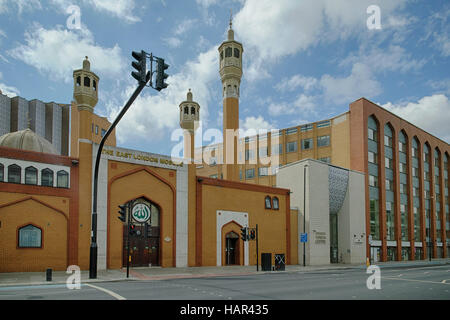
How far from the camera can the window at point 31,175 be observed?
2598 centimetres

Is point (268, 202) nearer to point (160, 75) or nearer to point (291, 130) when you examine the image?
point (291, 130)

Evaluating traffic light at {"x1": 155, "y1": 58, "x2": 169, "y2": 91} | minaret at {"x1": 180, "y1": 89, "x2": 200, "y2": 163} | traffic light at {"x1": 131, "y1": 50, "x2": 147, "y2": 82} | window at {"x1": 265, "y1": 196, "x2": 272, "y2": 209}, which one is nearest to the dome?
minaret at {"x1": 180, "y1": 89, "x2": 200, "y2": 163}

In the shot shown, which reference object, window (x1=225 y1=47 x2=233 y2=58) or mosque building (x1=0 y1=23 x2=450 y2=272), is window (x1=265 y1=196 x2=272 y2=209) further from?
window (x1=225 y1=47 x2=233 y2=58)

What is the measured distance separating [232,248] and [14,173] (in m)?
19.3

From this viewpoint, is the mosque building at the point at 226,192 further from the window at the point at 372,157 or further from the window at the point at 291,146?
the window at the point at 372,157

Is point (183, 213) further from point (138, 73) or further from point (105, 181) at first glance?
point (138, 73)

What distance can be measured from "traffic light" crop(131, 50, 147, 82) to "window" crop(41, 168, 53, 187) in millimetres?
16660

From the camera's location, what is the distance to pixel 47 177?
26.8m

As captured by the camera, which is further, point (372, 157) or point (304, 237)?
point (372, 157)

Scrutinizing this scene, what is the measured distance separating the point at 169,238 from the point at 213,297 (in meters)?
18.0

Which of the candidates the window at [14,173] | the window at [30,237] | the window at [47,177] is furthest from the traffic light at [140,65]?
the window at [30,237]

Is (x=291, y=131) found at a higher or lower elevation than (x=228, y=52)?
lower

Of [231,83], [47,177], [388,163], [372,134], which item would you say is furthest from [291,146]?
[47,177]

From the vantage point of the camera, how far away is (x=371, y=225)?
174ft
